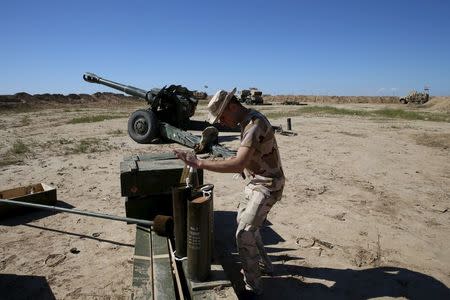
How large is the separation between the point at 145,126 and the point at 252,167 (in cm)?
811

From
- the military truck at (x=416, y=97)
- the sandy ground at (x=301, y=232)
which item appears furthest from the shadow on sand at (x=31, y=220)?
the military truck at (x=416, y=97)

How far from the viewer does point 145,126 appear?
1110 cm

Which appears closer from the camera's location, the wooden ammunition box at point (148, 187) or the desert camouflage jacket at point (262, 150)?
the desert camouflage jacket at point (262, 150)

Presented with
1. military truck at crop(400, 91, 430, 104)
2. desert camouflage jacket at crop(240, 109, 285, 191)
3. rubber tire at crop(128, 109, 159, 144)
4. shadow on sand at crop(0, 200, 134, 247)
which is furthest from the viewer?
→ military truck at crop(400, 91, 430, 104)

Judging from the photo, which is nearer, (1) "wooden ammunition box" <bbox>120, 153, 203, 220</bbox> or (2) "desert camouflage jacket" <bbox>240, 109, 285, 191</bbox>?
(2) "desert camouflage jacket" <bbox>240, 109, 285, 191</bbox>

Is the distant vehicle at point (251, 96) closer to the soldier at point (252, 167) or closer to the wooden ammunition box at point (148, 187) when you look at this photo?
the wooden ammunition box at point (148, 187)

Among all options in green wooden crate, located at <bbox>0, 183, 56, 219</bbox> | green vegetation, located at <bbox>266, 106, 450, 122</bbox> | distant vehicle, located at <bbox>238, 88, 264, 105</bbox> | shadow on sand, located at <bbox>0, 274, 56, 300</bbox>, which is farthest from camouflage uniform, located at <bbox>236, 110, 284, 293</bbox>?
distant vehicle, located at <bbox>238, 88, 264, 105</bbox>

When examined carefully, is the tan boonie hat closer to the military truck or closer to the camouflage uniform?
the camouflage uniform

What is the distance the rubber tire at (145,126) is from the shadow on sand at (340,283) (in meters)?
7.07

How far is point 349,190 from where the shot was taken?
7.00 m

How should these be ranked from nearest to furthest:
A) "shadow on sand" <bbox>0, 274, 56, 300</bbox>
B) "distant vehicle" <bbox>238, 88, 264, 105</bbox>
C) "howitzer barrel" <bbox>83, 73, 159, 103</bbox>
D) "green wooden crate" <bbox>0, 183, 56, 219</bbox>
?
"shadow on sand" <bbox>0, 274, 56, 300</bbox>
"green wooden crate" <bbox>0, 183, 56, 219</bbox>
"howitzer barrel" <bbox>83, 73, 159, 103</bbox>
"distant vehicle" <bbox>238, 88, 264, 105</bbox>

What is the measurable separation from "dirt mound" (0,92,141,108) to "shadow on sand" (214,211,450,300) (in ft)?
111

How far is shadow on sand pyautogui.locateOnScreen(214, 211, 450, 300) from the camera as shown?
3.64m

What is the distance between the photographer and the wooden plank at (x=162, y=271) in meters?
3.21
